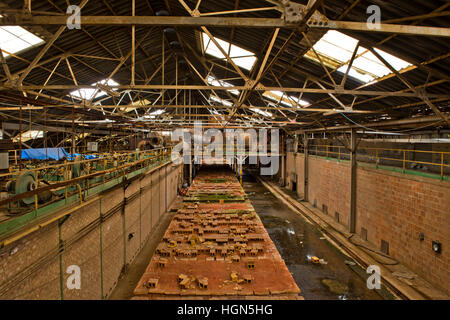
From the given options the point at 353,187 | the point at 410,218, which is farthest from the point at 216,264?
the point at 353,187

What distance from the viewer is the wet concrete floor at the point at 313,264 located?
7867 millimetres

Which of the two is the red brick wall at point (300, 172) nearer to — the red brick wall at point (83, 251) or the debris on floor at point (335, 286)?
the debris on floor at point (335, 286)

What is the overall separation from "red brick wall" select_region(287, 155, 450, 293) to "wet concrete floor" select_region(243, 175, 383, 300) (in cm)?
188

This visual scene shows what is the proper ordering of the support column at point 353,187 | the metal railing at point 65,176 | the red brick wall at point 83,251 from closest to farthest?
1. the red brick wall at point 83,251
2. the metal railing at point 65,176
3. the support column at point 353,187

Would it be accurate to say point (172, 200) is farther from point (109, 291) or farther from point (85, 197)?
point (85, 197)

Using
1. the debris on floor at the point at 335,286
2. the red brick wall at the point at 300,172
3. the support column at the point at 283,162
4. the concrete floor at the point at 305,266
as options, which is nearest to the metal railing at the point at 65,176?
the concrete floor at the point at 305,266

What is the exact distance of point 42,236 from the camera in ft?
14.0

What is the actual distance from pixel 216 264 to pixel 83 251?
11.8ft

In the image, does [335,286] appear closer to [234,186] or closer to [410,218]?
[410,218]

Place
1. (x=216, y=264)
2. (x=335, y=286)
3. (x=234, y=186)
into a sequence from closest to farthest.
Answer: (x=216, y=264) < (x=335, y=286) < (x=234, y=186)

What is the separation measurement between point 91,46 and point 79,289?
9113mm

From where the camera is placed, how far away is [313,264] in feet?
31.9

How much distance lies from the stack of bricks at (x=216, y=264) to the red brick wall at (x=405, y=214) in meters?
6.37

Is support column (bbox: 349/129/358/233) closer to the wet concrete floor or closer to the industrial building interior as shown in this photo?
the industrial building interior
